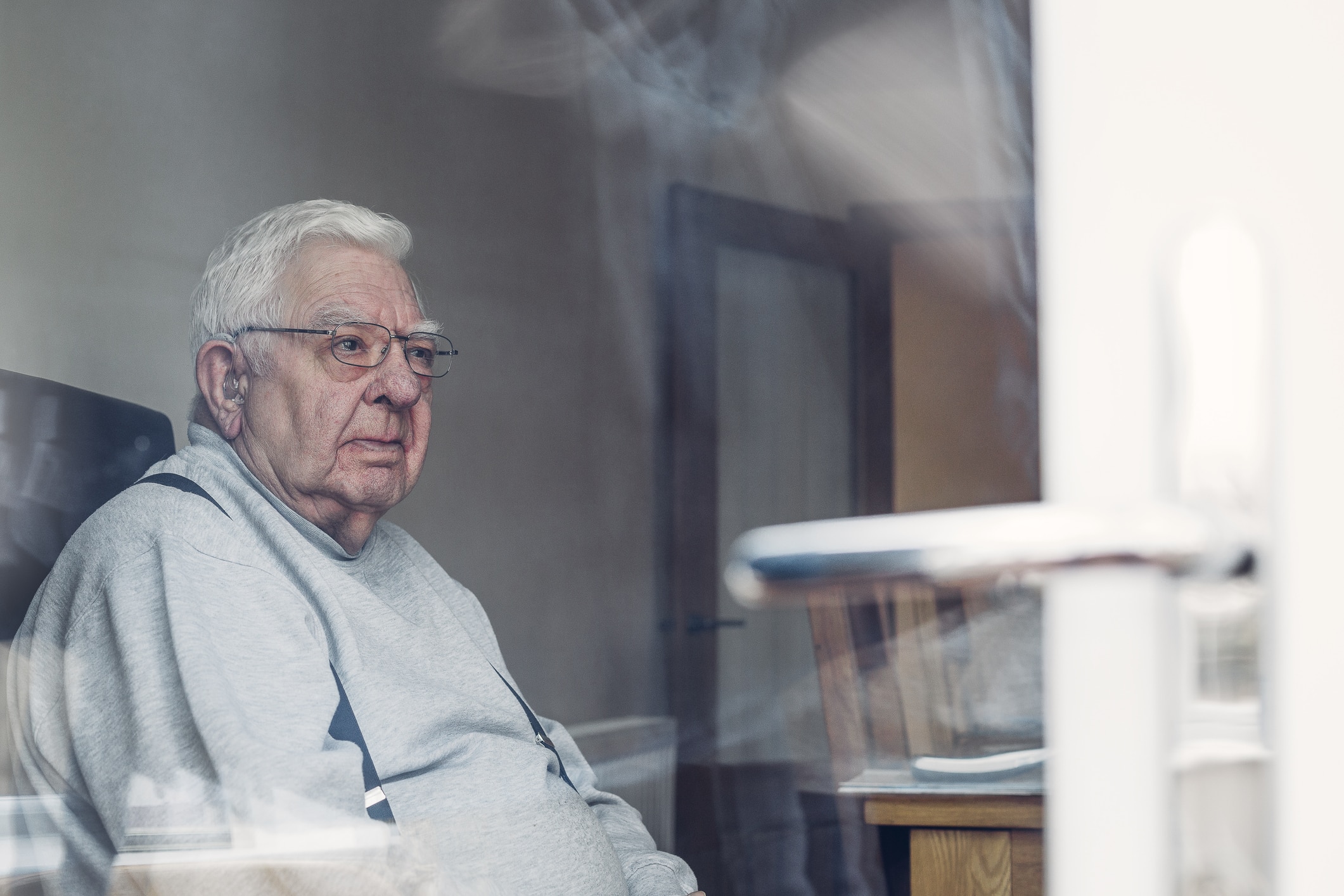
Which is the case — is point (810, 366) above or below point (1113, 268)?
above

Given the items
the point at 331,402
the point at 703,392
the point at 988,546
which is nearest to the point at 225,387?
the point at 331,402

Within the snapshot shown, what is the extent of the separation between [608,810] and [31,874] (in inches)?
18.3

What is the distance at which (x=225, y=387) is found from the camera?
3.05 ft

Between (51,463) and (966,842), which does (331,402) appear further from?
(966,842)

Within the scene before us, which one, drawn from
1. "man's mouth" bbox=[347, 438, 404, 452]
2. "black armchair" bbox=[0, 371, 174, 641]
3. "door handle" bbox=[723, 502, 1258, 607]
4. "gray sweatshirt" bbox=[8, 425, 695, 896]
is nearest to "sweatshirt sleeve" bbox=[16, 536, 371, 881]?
"gray sweatshirt" bbox=[8, 425, 695, 896]

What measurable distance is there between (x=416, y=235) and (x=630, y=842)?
2.70ft

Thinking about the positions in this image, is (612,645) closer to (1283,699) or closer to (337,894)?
(337,894)

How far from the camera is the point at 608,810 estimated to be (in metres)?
0.99

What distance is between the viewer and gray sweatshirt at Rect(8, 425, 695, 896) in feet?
2.39

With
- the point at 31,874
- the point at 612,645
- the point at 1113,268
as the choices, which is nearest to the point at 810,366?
the point at 612,645

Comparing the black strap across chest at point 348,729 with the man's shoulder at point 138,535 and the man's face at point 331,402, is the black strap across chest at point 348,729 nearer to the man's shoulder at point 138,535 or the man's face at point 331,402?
the man's shoulder at point 138,535

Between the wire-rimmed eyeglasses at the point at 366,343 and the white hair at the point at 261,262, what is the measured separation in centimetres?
1

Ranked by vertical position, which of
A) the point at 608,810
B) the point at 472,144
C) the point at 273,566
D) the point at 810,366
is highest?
the point at 472,144

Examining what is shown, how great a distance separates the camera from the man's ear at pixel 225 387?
0.92 m
